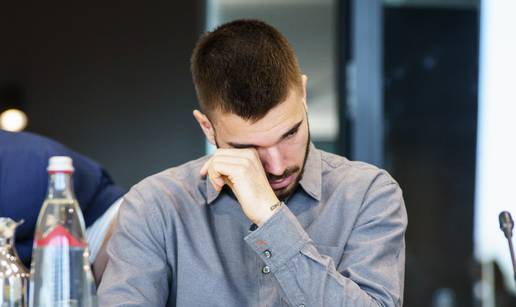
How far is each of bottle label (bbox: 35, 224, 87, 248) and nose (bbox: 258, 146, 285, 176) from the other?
499mm

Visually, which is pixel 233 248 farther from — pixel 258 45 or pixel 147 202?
pixel 258 45

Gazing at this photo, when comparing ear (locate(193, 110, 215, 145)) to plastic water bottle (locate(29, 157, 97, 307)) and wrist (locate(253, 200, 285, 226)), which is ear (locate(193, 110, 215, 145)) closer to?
wrist (locate(253, 200, 285, 226))

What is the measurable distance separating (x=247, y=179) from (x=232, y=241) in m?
0.25

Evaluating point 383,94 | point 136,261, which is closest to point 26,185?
point 136,261

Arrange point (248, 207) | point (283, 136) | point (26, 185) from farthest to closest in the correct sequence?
point (26, 185) < point (283, 136) < point (248, 207)

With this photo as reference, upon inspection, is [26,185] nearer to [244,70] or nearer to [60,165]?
[244,70]

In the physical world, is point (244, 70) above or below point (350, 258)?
above

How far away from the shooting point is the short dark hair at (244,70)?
1.63 m

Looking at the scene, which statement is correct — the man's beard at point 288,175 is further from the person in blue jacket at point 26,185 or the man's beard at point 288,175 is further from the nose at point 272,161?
the person in blue jacket at point 26,185

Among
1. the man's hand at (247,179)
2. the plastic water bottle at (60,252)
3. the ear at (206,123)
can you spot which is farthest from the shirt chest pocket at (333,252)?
the plastic water bottle at (60,252)

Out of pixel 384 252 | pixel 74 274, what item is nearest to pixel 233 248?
pixel 384 252

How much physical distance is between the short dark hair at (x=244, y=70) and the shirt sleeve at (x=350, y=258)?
0.24m

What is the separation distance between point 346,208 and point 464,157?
2.38m

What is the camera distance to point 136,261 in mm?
1656
